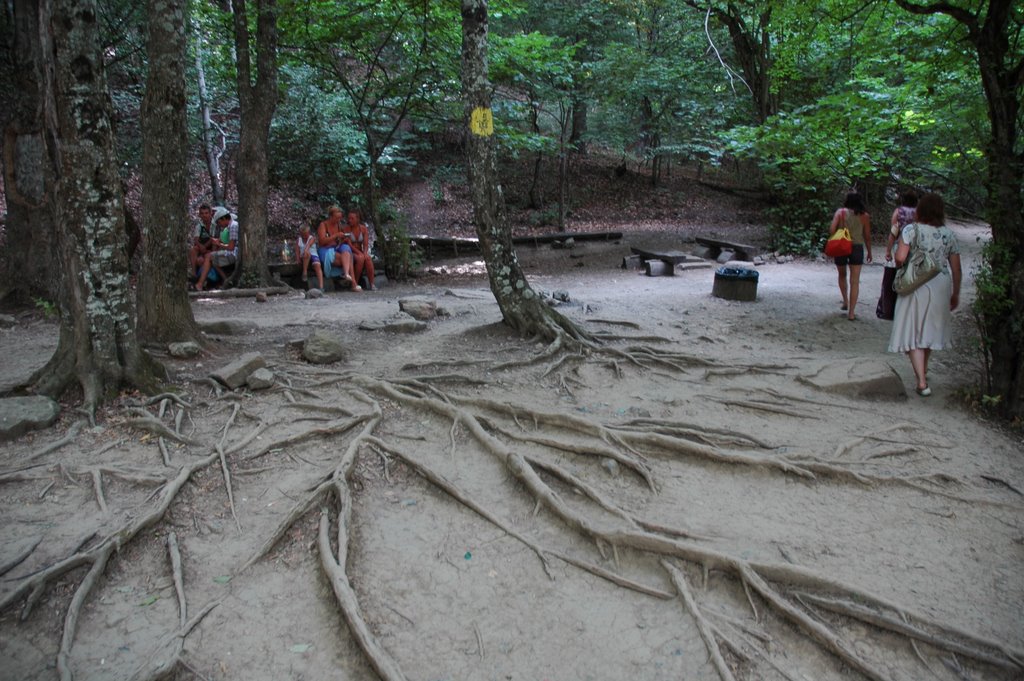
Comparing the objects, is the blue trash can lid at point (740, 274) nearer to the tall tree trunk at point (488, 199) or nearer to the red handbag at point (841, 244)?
the red handbag at point (841, 244)

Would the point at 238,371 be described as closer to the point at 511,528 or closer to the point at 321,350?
the point at 321,350

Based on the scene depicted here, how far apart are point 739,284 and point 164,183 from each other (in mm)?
7524

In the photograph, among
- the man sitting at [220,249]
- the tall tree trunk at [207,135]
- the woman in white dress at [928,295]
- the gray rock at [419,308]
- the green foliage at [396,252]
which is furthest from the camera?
the tall tree trunk at [207,135]

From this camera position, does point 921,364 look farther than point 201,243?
No

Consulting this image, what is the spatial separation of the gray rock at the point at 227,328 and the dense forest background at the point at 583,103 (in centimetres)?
109

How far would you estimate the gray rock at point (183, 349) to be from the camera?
5.43m

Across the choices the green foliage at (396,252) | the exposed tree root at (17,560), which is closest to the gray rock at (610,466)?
the exposed tree root at (17,560)

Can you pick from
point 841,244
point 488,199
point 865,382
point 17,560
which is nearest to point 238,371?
point 17,560

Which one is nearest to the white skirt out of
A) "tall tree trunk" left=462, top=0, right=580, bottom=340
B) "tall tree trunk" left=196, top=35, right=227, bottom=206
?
"tall tree trunk" left=462, top=0, right=580, bottom=340

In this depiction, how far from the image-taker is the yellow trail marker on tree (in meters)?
6.35

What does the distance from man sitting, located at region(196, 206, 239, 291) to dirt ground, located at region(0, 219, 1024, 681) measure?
3864 mm

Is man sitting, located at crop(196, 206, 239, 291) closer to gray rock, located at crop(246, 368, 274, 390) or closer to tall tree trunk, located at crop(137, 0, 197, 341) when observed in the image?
tall tree trunk, located at crop(137, 0, 197, 341)

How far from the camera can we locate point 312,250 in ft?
33.9

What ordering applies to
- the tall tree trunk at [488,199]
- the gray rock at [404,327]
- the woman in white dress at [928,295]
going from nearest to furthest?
the woman in white dress at [928,295] < the tall tree trunk at [488,199] < the gray rock at [404,327]
